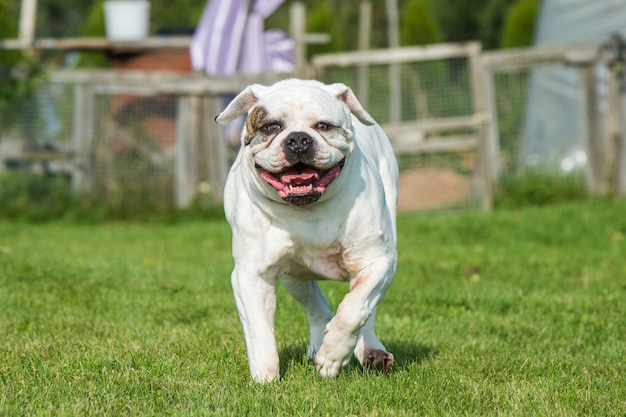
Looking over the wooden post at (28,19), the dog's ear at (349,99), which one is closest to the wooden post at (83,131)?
the wooden post at (28,19)

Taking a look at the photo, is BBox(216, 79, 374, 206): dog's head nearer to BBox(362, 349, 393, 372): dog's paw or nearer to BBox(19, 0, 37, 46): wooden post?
BBox(362, 349, 393, 372): dog's paw

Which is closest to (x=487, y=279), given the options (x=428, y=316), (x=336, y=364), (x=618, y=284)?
(x=618, y=284)

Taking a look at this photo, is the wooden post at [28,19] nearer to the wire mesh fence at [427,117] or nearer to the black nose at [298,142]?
the wire mesh fence at [427,117]

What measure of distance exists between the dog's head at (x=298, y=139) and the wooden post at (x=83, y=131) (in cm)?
894

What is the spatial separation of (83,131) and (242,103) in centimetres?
891

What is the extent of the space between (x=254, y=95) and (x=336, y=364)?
1229 mm

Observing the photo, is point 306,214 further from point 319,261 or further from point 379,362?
point 379,362

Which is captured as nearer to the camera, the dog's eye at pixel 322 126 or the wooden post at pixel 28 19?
the dog's eye at pixel 322 126

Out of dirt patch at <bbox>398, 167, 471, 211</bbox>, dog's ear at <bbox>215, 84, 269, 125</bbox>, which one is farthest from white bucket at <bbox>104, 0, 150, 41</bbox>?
dog's ear at <bbox>215, 84, 269, 125</bbox>

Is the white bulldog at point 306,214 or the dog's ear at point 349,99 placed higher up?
the dog's ear at point 349,99

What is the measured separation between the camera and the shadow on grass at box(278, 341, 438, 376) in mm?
4910

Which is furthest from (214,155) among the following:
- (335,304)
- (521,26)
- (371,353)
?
(521,26)

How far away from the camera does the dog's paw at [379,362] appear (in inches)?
191

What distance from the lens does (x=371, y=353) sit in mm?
4895
